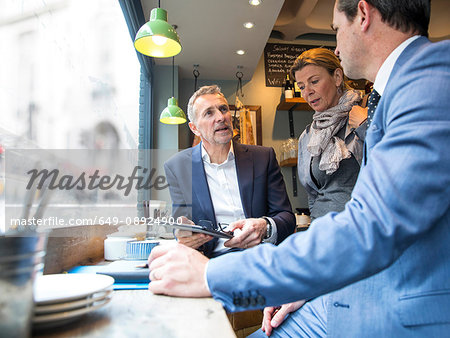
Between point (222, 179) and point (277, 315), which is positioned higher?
point (222, 179)

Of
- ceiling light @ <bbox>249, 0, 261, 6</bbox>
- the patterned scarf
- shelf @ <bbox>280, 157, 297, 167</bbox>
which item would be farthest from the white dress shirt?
shelf @ <bbox>280, 157, 297, 167</bbox>

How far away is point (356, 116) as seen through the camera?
6.22 feet

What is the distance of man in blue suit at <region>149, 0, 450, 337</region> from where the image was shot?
22.4 inches

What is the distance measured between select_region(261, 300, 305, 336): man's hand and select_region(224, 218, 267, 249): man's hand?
39 centimetres

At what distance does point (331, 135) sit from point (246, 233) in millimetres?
877

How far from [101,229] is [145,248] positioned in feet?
1.82

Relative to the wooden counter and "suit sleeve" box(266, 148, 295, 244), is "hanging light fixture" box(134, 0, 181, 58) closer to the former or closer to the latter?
"suit sleeve" box(266, 148, 295, 244)

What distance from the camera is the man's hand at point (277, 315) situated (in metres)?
1.13

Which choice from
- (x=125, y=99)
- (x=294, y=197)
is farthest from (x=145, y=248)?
(x=294, y=197)

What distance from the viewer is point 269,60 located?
16.7 ft

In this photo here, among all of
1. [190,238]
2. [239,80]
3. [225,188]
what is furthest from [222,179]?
[239,80]

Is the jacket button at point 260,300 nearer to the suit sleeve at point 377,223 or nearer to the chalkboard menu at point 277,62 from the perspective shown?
the suit sleeve at point 377,223

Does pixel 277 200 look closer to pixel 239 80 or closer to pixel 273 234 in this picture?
pixel 273 234

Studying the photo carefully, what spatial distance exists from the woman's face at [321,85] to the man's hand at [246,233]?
97 cm
